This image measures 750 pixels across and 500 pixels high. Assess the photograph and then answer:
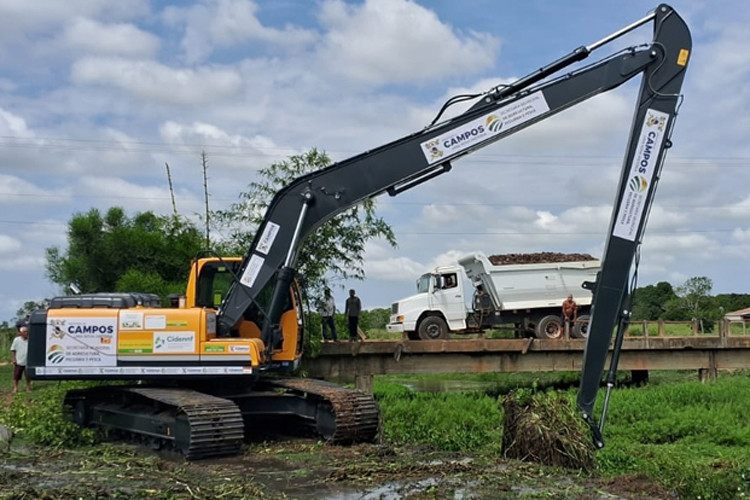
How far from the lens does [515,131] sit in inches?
465

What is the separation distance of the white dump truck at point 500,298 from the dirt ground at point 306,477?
15.1 metres

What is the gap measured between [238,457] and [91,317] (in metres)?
3.10

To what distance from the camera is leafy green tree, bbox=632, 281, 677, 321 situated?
79875mm

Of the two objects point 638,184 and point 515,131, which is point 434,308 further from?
point 638,184

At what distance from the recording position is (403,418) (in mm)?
16359

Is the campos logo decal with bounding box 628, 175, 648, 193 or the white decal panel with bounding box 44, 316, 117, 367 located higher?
the campos logo decal with bounding box 628, 175, 648, 193

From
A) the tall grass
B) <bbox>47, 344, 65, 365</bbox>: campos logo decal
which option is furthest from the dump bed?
<bbox>47, 344, 65, 365</bbox>: campos logo decal

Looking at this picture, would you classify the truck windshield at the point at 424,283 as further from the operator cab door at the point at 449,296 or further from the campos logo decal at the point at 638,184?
the campos logo decal at the point at 638,184

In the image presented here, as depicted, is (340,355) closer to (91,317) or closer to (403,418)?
(403,418)

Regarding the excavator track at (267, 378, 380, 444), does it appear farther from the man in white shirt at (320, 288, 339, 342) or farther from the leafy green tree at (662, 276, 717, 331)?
the leafy green tree at (662, 276, 717, 331)

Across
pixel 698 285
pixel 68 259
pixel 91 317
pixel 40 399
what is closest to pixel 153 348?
pixel 91 317

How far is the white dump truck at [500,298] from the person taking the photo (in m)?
26.6

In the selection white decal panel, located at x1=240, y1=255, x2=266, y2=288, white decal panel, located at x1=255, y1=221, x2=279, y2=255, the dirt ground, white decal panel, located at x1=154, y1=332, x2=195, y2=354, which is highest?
white decal panel, located at x1=255, y1=221, x2=279, y2=255

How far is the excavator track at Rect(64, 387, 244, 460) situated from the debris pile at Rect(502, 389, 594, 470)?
3459 millimetres
